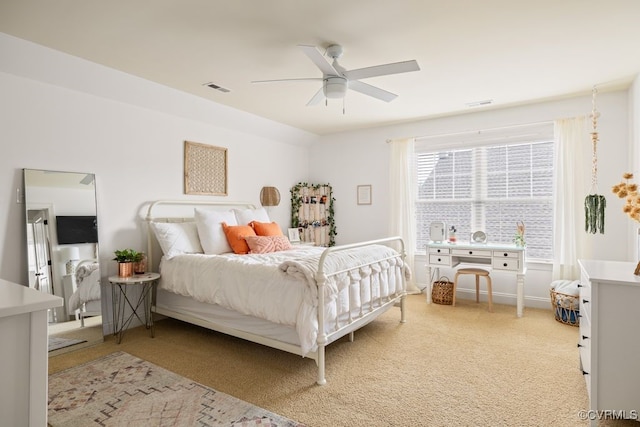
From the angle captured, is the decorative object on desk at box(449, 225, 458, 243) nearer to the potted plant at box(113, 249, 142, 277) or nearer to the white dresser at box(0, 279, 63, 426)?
the potted plant at box(113, 249, 142, 277)

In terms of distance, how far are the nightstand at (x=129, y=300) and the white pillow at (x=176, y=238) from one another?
0.96 ft

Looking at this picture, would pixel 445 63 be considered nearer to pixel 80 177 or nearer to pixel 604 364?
pixel 604 364

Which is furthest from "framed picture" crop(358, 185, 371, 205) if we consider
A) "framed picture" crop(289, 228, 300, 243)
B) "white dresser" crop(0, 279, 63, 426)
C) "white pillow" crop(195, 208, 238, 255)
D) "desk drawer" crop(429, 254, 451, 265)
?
"white dresser" crop(0, 279, 63, 426)

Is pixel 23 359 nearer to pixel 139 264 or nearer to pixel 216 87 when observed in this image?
pixel 139 264

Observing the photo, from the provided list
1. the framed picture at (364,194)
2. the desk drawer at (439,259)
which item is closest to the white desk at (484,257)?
the desk drawer at (439,259)

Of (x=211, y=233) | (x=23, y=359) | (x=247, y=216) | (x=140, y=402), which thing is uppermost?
(x=247, y=216)

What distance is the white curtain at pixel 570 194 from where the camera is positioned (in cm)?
409

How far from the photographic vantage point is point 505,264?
4152 mm

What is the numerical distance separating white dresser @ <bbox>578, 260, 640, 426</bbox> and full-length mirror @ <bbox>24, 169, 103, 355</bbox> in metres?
3.85

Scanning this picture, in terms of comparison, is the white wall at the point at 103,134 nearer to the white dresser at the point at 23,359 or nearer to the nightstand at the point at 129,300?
the nightstand at the point at 129,300

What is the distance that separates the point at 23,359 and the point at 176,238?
8.60ft

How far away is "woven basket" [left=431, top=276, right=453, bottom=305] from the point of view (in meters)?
4.57

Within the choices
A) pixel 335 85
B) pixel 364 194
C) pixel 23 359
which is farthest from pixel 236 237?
pixel 23 359

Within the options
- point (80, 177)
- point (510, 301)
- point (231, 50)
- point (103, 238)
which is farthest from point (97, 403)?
point (510, 301)
